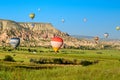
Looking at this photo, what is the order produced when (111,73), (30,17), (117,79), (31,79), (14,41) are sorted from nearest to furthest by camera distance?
1. (31,79)
2. (117,79)
3. (111,73)
4. (30,17)
5. (14,41)

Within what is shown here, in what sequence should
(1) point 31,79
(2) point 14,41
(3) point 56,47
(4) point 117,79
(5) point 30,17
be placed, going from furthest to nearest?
(2) point 14,41, (5) point 30,17, (3) point 56,47, (4) point 117,79, (1) point 31,79

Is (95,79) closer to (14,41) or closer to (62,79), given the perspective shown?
(62,79)

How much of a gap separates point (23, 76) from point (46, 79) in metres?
1.14

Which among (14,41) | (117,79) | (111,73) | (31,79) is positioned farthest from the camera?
(14,41)

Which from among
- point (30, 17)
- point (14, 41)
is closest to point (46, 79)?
point (30, 17)

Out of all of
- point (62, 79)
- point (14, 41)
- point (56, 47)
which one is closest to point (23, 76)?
point (62, 79)

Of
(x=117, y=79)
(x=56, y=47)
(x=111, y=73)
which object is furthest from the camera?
(x=56, y=47)

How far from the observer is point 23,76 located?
50.7ft

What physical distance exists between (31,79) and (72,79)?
5.82 feet

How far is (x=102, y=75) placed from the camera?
17.0 meters

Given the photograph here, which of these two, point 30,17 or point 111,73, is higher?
point 30,17

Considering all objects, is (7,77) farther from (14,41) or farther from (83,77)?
(14,41)

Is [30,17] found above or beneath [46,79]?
above

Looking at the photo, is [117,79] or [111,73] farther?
[111,73]
